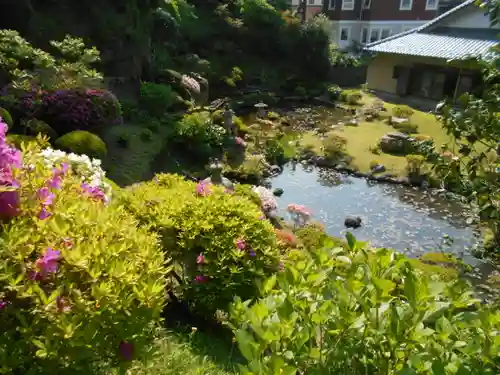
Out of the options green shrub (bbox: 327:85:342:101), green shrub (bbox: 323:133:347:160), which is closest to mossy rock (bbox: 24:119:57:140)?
green shrub (bbox: 323:133:347:160)

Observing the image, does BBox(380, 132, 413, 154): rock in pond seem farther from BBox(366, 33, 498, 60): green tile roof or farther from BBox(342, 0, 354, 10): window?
BBox(342, 0, 354, 10): window

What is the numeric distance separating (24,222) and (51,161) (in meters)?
1.73

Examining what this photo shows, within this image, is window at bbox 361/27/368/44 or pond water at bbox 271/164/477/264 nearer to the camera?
pond water at bbox 271/164/477/264

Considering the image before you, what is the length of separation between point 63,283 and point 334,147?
17.5 m

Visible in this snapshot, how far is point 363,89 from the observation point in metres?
32.5

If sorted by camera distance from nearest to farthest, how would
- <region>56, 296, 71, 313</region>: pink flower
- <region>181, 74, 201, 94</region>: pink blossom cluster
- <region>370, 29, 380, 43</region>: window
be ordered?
1. <region>56, 296, 71, 313</region>: pink flower
2. <region>181, 74, 201, 94</region>: pink blossom cluster
3. <region>370, 29, 380, 43</region>: window

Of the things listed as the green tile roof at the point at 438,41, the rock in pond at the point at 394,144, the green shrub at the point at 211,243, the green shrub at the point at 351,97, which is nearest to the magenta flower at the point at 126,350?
the green shrub at the point at 211,243

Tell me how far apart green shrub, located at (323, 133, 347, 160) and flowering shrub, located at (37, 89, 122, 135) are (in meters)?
10.3

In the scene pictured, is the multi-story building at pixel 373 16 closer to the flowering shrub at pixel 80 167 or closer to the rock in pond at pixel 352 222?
the rock in pond at pixel 352 222

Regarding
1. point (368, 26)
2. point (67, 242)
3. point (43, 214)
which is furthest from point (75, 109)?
point (368, 26)

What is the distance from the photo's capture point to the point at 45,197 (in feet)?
9.02

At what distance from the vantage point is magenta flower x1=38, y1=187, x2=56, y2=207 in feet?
8.93

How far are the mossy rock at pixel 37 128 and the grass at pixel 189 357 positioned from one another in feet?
24.5

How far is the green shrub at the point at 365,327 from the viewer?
1622 millimetres
